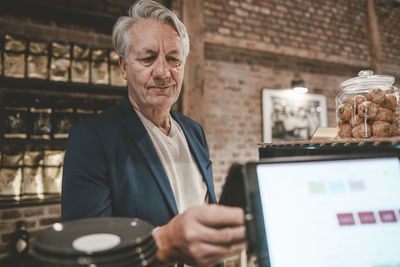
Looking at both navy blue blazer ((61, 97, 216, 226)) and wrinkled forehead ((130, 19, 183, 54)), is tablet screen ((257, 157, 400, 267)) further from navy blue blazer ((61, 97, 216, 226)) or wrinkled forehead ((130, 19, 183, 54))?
wrinkled forehead ((130, 19, 183, 54))

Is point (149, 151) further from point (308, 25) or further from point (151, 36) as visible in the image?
point (308, 25)

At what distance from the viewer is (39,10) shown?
2.39 metres

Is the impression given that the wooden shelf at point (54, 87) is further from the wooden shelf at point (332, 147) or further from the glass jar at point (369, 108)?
the glass jar at point (369, 108)

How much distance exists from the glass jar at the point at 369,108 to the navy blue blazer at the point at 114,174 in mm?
832

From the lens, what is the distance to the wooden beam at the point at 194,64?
310cm

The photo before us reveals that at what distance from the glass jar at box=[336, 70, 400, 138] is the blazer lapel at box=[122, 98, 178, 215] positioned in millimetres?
805

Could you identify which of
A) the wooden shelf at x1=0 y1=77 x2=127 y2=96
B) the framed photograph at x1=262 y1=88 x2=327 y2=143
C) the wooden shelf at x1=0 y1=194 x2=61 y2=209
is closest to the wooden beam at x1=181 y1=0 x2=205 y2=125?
the wooden shelf at x1=0 y1=77 x2=127 y2=96

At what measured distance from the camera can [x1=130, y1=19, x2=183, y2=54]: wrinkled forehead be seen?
1154mm

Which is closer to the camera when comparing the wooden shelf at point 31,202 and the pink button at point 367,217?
the pink button at point 367,217

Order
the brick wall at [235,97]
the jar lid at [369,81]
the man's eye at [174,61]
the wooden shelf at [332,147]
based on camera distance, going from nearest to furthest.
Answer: the wooden shelf at [332,147]
the jar lid at [369,81]
the man's eye at [174,61]
the brick wall at [235,97]

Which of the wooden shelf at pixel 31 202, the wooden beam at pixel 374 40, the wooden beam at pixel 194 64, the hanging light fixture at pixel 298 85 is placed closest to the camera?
the wooden shelf at pixel 31 202

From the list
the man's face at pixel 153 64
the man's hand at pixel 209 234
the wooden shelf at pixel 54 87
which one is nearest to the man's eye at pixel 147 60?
the man's face at pixel 153 64

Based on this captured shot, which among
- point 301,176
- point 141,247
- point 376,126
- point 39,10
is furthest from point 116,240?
point 39,10

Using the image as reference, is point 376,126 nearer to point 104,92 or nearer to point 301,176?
point 301,176
